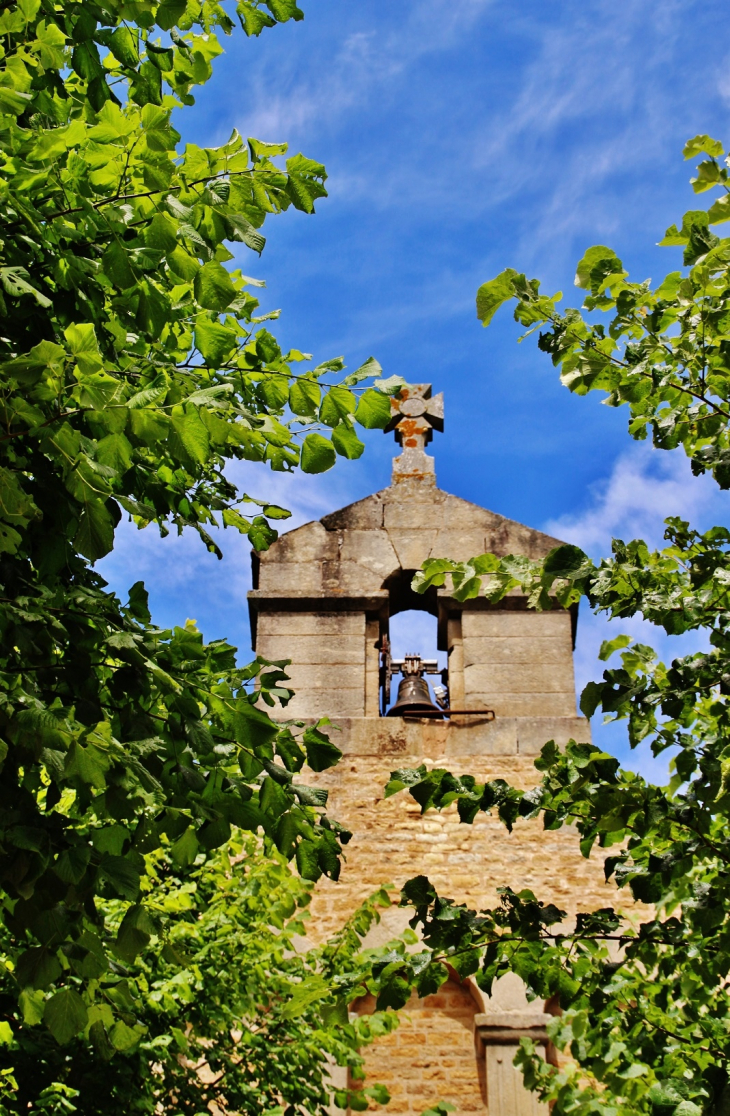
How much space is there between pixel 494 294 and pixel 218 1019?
3.46 metres

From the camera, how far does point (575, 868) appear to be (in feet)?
23.2

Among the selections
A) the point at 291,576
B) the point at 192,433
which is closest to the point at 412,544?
the point at 291,576

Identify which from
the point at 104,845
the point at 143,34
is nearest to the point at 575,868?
the point at 104,845

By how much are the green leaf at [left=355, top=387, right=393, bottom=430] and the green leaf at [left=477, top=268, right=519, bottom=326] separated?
71 centimetres

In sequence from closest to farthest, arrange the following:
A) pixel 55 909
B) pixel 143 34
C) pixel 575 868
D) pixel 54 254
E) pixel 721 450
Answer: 1. pixel 55 909
2. pixel 54 254
3. pixel 143 34
4. pixel 721 450
5. pixel 575 868

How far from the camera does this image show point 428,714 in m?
7.87

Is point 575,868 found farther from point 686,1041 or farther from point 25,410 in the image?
point 25,410

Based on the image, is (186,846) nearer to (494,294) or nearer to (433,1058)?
(494,294)

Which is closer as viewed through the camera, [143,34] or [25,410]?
[25,410]

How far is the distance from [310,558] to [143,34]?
18.1 feet

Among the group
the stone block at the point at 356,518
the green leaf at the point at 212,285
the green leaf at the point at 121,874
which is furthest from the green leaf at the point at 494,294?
the stone block at the point at 356,518

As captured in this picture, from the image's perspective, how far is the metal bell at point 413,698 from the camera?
→ 7.91 m

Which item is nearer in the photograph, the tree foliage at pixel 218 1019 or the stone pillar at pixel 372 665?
the tree foliage at pixel 218 1019

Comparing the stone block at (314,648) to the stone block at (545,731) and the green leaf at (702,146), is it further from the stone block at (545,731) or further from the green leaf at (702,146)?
the green leaf at (702,146)
